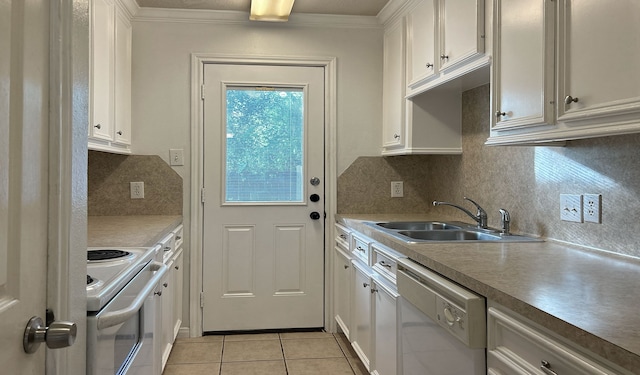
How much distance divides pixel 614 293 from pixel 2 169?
1252 millimetres

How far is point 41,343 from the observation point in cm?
85

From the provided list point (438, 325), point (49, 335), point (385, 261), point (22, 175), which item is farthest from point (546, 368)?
point (385, 261)

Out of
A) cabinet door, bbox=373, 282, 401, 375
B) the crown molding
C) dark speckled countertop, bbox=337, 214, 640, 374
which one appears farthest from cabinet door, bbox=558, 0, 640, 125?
the crown molding

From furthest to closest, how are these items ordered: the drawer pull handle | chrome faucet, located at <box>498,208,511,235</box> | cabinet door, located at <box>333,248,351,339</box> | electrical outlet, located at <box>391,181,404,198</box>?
electrical outlet, located at <box>391,181,404,198</box> < cabinet door, located at <box>333,248,351,339</box> < chrome faucet, located at <box>498,208,511,235</box> < the drawer pull handle

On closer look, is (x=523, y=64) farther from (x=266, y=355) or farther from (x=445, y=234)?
(x=266, y=355)

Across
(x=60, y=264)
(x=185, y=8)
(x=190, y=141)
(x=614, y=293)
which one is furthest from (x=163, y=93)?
(x=614, y=293)

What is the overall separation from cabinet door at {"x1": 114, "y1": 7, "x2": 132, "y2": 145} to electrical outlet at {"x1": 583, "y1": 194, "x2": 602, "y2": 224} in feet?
7.86

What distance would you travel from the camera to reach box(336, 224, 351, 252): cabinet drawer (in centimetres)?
310

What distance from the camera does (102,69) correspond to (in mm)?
2590

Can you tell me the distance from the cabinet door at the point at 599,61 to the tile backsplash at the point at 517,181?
334 mm

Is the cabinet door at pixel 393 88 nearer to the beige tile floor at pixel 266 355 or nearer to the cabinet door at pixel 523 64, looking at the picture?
the cabinet door at pixel 523 64

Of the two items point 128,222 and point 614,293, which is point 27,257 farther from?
point 128,222

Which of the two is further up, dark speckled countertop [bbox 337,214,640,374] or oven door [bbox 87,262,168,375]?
dark speckled countertop [bbox 337,214,640,374]

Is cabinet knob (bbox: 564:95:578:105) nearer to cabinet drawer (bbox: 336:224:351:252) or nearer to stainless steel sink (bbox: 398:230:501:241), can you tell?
stainless steel sink (bbox: 398:230:501:241)
